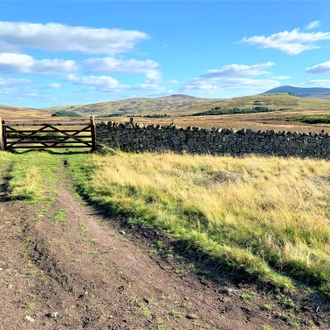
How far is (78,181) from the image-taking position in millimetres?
11133

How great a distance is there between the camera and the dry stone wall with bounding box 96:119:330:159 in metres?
18.8

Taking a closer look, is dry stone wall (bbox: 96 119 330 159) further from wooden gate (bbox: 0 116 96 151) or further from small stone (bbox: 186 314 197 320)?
small stone (bbox: 186 314 197 320)

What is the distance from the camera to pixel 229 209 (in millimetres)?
7355

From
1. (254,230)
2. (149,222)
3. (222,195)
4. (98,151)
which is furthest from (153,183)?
(98,151)

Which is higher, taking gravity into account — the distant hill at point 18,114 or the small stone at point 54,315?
the distant hill at point 18,114

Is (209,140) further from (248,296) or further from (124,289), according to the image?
(124,289)

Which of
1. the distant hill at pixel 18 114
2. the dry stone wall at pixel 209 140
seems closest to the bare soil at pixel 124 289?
the dry stone wall at pixel 209 140

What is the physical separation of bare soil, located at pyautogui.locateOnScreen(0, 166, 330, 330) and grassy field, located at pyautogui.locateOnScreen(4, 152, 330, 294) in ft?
1.29

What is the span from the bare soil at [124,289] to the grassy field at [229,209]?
39 centimetres

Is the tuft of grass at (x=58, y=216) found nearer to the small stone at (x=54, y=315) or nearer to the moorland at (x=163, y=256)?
the moorland at (x=163, y=256)

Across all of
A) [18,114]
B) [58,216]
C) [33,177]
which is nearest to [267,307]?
[58,216]

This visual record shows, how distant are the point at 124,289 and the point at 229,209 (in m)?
3.77

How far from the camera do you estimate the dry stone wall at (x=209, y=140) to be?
1883 centimetres

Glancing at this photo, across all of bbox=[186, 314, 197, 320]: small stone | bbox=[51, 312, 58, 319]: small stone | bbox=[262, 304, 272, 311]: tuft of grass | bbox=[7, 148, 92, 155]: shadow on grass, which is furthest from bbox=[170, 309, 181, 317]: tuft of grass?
bbox=[7, 148, 92, 155]: shadow on grass
